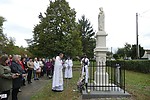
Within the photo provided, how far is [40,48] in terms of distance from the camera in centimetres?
3303

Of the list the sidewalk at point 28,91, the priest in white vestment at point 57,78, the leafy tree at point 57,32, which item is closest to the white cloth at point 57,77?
the priest in white vestment at point 57,78

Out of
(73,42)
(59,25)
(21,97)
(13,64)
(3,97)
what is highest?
(59,25)

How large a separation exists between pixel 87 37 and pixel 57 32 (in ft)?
125

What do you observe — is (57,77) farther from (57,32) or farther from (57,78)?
(57,32)

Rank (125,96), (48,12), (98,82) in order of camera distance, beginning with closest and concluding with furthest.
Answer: (125,96), (98,82), (48,12)

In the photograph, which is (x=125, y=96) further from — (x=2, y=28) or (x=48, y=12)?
(x=2, y=28)

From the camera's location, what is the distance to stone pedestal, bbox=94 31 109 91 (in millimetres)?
11161

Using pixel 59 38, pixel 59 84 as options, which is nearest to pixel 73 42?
pixel 59 38

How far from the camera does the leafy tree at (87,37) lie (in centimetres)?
6731

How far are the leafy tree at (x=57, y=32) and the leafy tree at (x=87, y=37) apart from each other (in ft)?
102

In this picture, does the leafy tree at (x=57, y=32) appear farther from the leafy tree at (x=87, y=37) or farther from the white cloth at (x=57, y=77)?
the leafy tree at (x=87, y=37)

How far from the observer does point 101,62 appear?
1134 centimetres

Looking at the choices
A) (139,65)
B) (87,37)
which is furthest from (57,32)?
(87,37)

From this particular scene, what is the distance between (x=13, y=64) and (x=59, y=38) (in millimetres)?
24748
